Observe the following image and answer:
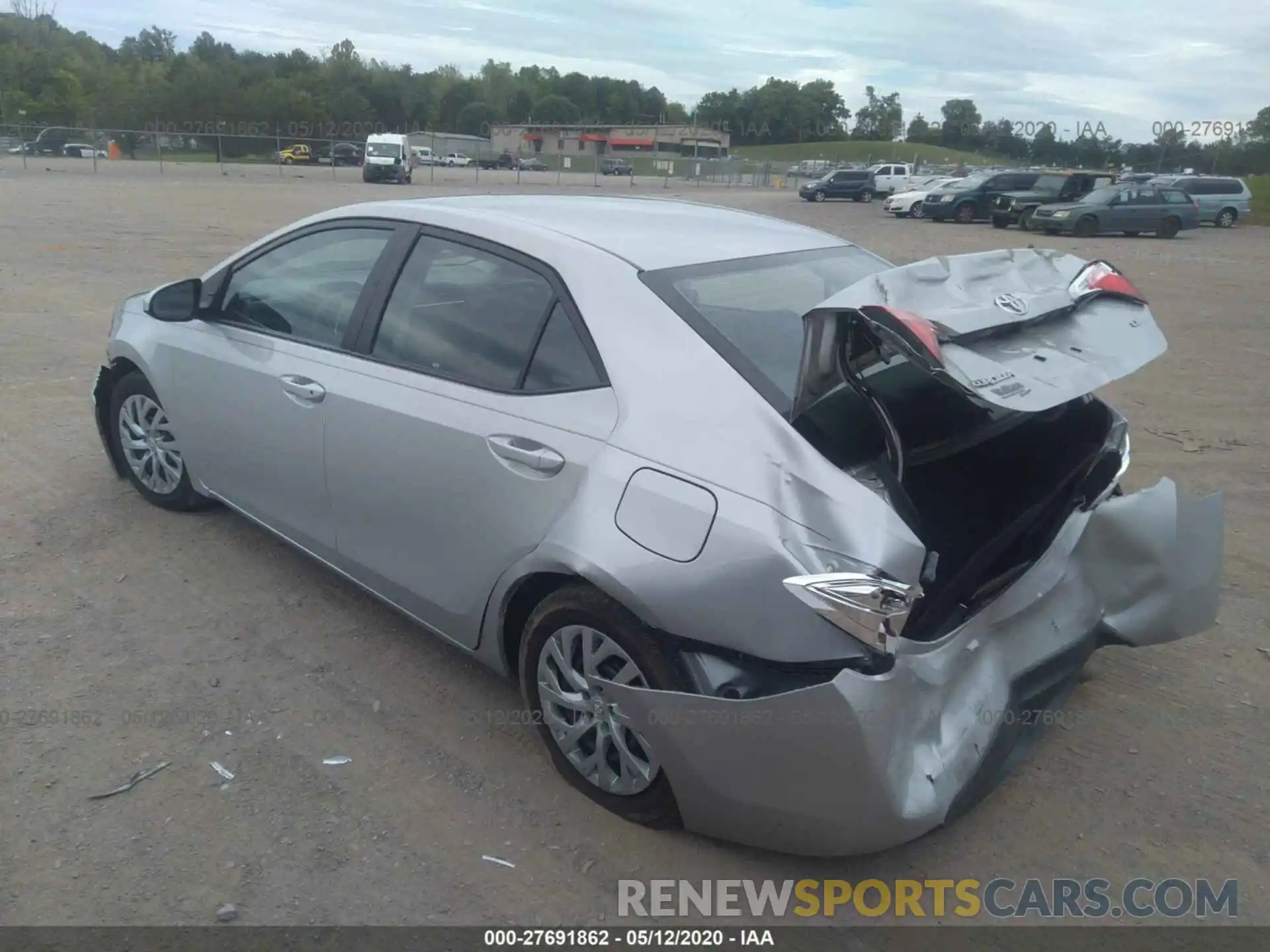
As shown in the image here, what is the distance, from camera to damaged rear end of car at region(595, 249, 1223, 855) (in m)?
2.46

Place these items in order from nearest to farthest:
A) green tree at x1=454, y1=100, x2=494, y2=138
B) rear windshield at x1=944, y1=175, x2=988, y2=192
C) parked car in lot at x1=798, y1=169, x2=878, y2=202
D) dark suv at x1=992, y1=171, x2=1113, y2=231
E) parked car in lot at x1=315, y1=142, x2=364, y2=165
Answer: dark suv at x1=992, y1=171, x2=1113, y2=231
rear windshield at x1=944, y1=175, x2=988, y2=192
parked car in lot at x1=798, y1=169, x2=878, y2=202
parked car in lot at x1=315, y1=142, x2=364, y2=165
green tree at x1=454, y1=100, x2=494, y2=138

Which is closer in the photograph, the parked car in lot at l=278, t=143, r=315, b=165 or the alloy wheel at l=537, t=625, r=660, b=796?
the alloy wheel at l=537, t=625, r=660, b=796

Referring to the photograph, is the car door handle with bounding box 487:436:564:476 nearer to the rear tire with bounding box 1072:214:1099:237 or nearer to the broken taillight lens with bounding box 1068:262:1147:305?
the broken taillight lens with bounding box 1068:262:1147:305

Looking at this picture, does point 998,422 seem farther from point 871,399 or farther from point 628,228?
point 628,228

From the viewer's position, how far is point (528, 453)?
9.90ft

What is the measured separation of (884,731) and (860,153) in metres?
90.8

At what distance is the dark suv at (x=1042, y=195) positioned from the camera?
28.4m

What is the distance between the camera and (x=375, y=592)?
3754 mm

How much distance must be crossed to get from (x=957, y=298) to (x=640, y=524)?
1.10 metres

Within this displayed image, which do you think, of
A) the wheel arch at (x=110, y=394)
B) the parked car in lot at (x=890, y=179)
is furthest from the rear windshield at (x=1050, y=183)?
the wheel arch at (x=110, y=394)

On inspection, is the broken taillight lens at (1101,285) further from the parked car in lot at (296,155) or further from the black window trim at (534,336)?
the parked car in lot at (296,155)

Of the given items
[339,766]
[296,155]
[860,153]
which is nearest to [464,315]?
[339,766]

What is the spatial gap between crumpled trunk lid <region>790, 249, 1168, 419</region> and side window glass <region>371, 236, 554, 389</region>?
3.31 ft

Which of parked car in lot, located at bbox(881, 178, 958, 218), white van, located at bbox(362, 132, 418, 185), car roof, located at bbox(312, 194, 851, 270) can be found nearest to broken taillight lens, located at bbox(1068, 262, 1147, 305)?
car roof, located at bbox(312, 194, 851, 270)
